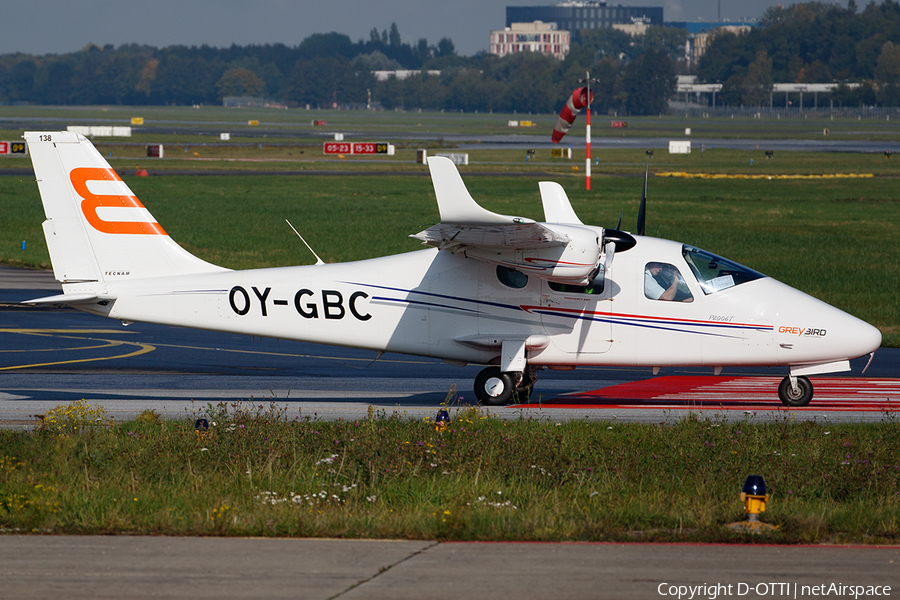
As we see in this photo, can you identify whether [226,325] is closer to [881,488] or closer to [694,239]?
[881,488]

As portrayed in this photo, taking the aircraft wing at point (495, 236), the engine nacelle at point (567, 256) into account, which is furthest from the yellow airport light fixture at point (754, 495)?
the engine nacelle at point (567, 256)

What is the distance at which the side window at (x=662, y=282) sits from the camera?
17547 mm

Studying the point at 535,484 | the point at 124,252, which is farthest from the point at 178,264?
the point at 535,484

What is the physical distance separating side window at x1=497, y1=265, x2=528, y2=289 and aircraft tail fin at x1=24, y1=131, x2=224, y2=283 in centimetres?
549

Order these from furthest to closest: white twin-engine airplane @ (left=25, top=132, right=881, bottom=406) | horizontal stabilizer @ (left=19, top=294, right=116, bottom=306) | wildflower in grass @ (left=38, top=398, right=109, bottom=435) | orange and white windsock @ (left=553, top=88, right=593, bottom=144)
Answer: orange and white windsock @ (left=553, top=88, right=593, bottom=144), horizontal stabilizer @ (left=19, top=294, right=116, bottom=306), white twin-engine airplane @ (left=25, top=132, right=881, bottom=406), wildflower in grass @ (left=38, top=398, right=109, bottom=435)

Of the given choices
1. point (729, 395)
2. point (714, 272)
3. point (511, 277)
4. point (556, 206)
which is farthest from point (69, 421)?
point (729, 395)

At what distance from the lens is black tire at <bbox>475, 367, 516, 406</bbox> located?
709 inches

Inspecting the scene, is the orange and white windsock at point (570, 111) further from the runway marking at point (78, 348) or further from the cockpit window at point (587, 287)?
the cockpit window at point (587, 287)

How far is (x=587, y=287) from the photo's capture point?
1767cm

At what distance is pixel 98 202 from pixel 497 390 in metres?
7.61

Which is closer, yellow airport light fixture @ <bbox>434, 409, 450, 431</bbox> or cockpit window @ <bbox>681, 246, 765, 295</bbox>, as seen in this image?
yellow airport light fixture @ <bbox>434, 409, 450, 431</bbox>

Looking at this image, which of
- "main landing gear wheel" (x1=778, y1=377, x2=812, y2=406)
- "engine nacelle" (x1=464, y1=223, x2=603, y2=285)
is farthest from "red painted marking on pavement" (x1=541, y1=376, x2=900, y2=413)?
"engine nacelle" (x1=464, y1=223, x2=603, y2=285)

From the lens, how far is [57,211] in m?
18.1

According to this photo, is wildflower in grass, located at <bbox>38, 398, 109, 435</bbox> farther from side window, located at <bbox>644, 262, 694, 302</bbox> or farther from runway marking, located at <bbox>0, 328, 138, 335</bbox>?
runway marking, located at <bbox>0, 328, 138, 335</bbox>
